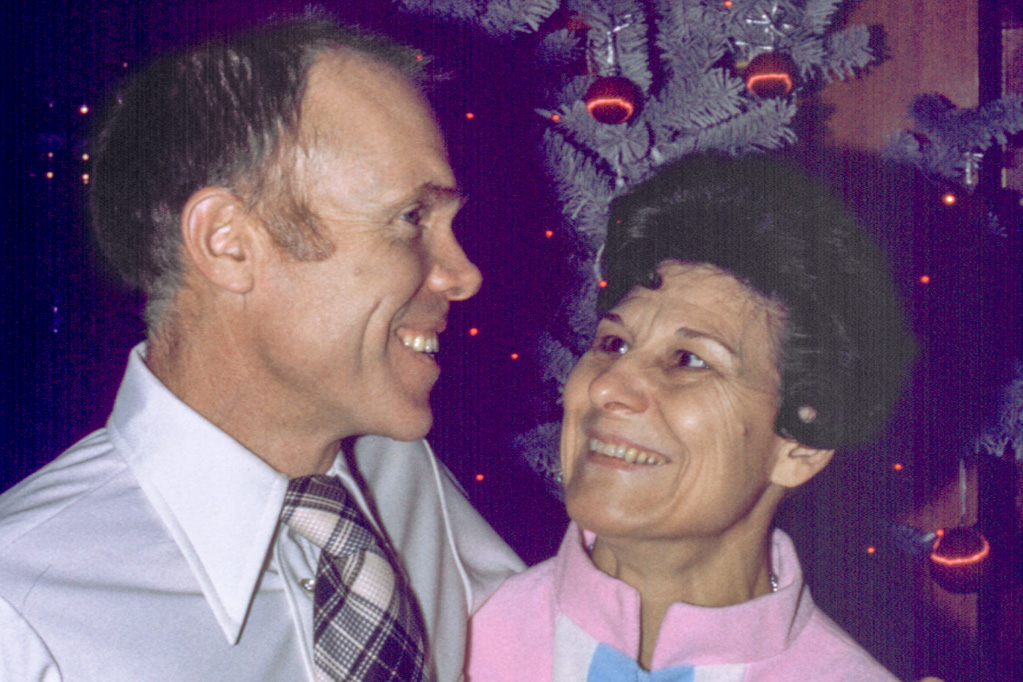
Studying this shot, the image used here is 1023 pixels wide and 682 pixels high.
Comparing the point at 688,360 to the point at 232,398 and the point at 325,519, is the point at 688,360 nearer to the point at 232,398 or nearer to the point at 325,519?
the point at 325,519

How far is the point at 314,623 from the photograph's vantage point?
146cm

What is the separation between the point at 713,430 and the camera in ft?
5.12

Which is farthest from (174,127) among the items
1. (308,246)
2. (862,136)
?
(862,136)

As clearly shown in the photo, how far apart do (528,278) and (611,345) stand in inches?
42.5

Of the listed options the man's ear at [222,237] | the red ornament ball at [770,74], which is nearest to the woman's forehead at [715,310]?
the man's ear at [222,237]

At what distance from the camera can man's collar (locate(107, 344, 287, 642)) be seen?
142 centimetres

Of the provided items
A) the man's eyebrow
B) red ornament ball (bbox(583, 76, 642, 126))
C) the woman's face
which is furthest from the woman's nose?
red ornament ball (bbox(583, 76, 642, 126))

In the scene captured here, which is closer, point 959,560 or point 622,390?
point 622,390

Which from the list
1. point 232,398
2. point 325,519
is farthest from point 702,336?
point 232,398

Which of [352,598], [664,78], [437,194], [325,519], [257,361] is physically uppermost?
[664,78]

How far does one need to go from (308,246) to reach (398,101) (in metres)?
0.36

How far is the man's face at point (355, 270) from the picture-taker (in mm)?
1592

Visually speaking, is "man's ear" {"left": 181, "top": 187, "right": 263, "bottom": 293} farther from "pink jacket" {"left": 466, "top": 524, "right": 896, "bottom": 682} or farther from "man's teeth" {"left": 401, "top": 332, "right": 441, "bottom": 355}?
"pink jacket" {"left": 466, "top": 524, "right": 896, "bottom": 682}

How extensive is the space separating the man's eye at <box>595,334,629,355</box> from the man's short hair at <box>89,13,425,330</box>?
59cm
